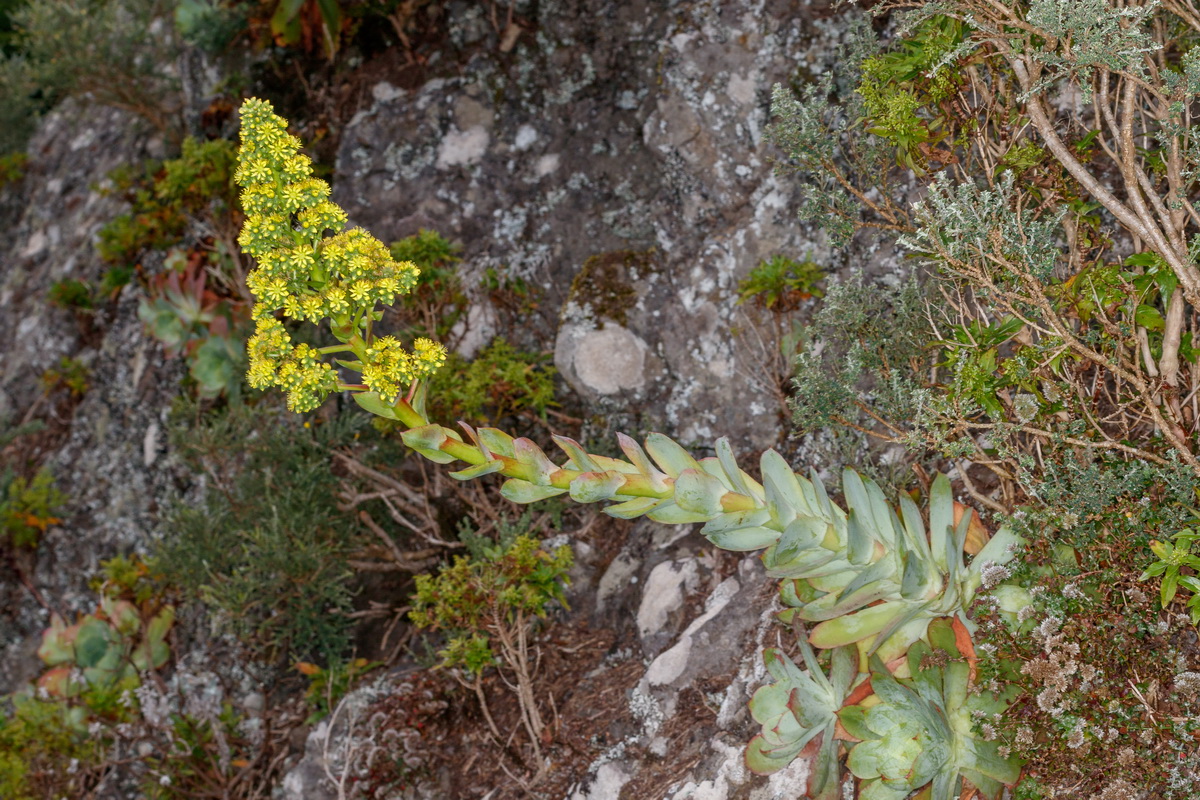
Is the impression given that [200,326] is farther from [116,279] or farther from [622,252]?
[622,252]

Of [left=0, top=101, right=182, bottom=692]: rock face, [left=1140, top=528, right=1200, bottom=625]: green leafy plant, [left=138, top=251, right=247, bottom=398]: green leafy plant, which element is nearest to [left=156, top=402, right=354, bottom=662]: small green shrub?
[left=138, top=251, right=247, bottom=398]: green leafy plant

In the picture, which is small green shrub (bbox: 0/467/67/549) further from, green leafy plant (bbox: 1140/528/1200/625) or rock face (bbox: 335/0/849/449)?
green leafy plant (bbox: 1140/528/1200/625)

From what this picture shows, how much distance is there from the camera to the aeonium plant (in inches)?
83.4

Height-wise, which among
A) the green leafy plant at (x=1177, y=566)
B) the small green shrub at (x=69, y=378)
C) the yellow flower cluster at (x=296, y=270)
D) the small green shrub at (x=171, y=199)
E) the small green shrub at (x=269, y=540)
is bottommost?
the small green shrub at (x=69, y=378)

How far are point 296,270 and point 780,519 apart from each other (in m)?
1.35

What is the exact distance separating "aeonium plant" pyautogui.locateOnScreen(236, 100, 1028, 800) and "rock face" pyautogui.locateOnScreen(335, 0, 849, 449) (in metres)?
1.21

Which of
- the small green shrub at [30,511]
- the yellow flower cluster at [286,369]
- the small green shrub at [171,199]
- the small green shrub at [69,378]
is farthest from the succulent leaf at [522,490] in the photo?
the small green shrub at [69,378]

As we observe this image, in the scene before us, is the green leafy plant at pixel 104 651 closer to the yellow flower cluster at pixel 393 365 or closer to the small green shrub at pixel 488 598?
the small green shrub at pixel 488 598

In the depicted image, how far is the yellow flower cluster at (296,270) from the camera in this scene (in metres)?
2.08

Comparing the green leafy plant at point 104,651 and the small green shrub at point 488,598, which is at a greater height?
the small green shrub at point 488,598

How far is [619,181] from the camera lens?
14.7ft

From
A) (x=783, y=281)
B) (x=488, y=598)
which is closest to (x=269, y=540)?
(x=488, y=598)

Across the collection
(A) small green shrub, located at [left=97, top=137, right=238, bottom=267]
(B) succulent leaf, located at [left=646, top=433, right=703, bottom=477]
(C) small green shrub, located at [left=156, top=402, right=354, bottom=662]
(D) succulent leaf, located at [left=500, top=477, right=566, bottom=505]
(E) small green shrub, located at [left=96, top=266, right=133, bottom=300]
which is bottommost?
(C) small green shrub, located at [left=156, top=402, right=354, bottom=662]

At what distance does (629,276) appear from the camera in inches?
167
